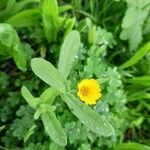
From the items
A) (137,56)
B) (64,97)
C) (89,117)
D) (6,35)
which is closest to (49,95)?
(64,97)

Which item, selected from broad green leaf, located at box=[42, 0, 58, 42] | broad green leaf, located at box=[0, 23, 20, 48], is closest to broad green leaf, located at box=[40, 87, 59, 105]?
broad green leaf, located at box=[0, 23, 20, 48]

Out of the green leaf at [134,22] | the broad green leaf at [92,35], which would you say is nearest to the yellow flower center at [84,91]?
the broad green leaf at [92,35]

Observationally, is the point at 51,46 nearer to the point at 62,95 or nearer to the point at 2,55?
the point at 2,55

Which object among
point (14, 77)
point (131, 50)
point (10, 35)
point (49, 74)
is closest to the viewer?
point (49, 74)

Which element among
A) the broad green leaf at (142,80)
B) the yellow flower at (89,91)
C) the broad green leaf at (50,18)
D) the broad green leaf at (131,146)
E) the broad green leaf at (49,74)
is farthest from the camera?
the broad green leaf at (142,80)

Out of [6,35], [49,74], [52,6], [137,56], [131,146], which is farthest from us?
[137,56]

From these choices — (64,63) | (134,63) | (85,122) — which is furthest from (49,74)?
(134,63)

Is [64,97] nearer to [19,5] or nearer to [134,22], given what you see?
[19,5]

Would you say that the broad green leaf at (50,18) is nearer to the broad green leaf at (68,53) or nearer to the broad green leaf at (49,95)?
the broad green leaf at (68,53)
